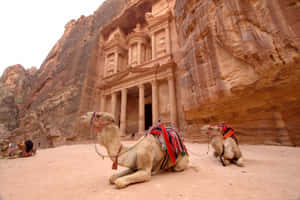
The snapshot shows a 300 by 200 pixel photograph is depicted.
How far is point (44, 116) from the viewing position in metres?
17.0

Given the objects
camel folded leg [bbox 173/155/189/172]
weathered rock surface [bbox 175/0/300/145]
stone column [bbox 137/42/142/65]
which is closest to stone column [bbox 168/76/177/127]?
weathered rock surface [bbox 175/0/300/145]

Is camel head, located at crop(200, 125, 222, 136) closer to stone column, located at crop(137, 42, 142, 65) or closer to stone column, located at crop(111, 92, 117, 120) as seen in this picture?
stone column, located at crop(111, 92, 117, 120)

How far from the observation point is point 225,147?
294 cm

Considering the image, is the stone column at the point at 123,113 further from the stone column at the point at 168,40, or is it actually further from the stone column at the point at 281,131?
the stone column at the point at 281,131

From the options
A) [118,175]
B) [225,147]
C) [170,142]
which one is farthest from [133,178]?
[225,147]

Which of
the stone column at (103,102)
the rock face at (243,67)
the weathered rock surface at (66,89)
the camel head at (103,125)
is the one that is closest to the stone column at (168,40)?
the rock face at (243,67)

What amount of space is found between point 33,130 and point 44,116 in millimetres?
2463

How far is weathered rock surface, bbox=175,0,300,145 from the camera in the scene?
476cm

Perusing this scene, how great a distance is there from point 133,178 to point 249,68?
6074 millimetres

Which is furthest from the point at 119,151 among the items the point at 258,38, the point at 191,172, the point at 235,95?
the point at 258,38

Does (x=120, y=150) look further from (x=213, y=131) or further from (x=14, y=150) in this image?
(x=14, y=150)

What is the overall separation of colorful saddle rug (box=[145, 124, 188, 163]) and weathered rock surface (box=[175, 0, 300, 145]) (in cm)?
452

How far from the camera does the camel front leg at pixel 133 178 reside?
1.83 m

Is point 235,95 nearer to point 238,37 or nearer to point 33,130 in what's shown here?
point 238,37
